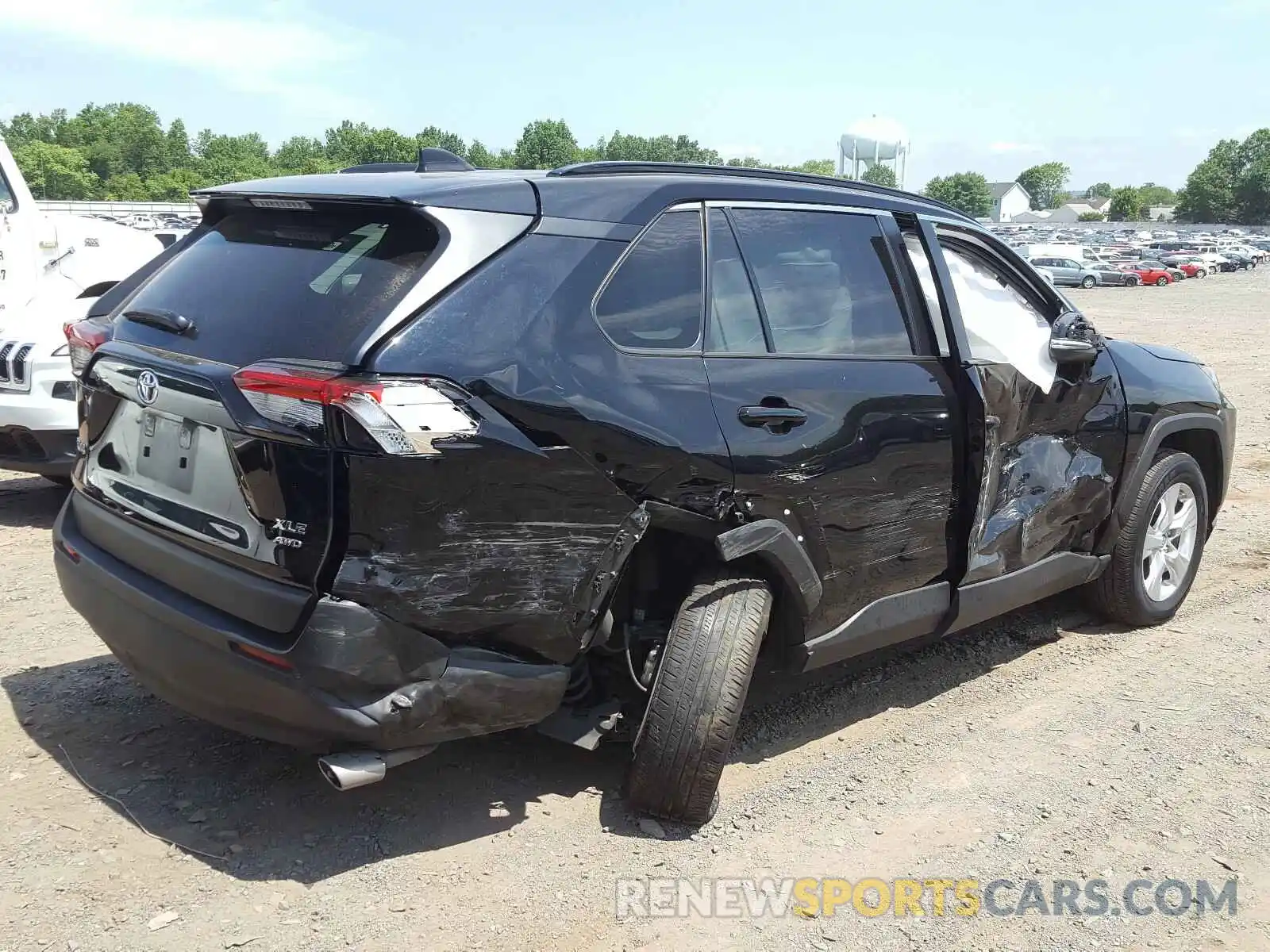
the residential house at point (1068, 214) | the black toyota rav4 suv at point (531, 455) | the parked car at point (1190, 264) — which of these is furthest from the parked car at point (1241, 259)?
the residential house at point (1068, 214)

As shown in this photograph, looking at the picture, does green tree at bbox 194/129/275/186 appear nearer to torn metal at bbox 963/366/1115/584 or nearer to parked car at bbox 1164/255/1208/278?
parked car at bbox 1164/255/1208/278

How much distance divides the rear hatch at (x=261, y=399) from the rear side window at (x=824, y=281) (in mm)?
940

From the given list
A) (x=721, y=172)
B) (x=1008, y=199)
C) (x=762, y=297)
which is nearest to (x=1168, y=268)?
(x=721, y=172)

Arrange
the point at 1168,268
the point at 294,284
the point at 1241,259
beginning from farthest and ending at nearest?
the point at 1241,259 < the point at 1168,268 < the point at 294,284

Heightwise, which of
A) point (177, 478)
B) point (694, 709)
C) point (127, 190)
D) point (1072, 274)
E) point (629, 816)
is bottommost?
point (1072, 274)

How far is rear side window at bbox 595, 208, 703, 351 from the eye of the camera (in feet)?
10.3

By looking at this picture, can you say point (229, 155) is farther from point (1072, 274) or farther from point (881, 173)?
point (1072, 274)

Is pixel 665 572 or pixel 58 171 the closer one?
pixel 665 572

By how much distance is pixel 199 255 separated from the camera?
3381 mm

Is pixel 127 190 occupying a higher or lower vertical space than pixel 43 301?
higher

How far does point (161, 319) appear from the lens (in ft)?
10.4

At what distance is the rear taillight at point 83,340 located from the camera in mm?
3369

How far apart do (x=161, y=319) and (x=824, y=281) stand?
2106mm

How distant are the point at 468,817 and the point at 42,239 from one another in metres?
5.85
